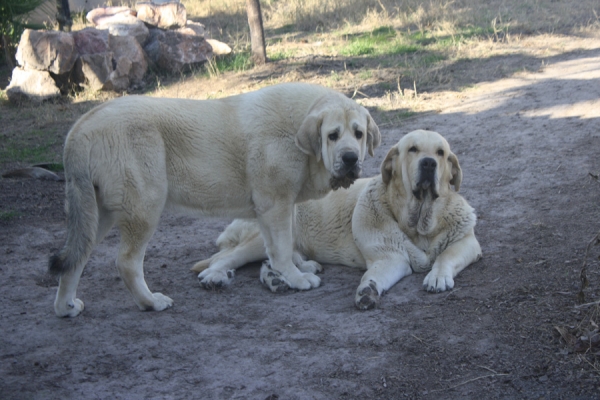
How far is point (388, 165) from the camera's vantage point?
18.1 ft

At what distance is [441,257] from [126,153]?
2487mm

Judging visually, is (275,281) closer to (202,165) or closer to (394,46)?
(202,165)

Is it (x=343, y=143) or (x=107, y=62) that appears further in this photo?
(x=107, y=62)

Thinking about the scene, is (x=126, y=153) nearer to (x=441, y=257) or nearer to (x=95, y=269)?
(x=95, y=269)

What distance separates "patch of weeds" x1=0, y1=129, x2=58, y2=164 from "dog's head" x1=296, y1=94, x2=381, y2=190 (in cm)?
541

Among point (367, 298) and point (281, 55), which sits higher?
point (281, 55)

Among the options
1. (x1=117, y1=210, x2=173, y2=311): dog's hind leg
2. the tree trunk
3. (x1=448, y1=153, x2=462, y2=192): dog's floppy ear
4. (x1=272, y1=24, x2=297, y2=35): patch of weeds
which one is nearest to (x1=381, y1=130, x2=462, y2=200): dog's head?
(x1=448, y1=153, x2=462, y2=192): dog's floppy ear

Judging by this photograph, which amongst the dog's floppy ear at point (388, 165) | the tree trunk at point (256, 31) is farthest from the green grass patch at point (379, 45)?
the dog's floppy ear at point (388, 165)

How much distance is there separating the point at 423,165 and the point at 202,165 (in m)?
1.70

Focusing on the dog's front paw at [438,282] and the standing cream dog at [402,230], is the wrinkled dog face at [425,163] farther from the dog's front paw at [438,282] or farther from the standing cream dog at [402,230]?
the dog's front paw at [438,282]

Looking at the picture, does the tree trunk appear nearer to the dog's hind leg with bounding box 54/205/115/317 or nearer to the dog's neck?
the dog's neck

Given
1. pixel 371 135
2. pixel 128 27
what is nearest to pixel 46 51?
pixel 128 27

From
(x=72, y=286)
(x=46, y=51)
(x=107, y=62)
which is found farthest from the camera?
(x=107, y=62)

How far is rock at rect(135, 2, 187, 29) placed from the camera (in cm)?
1320
